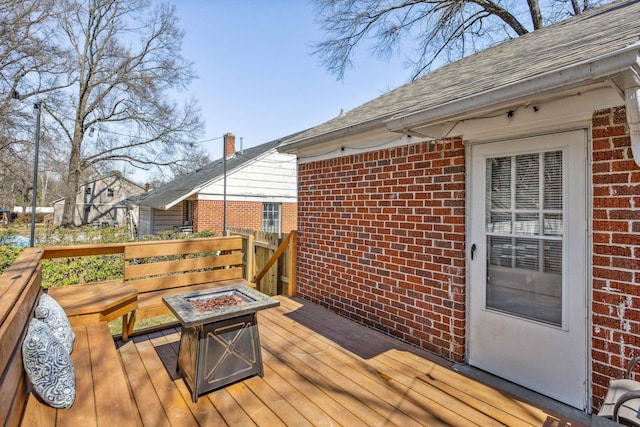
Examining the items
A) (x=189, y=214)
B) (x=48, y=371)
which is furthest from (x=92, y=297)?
(x=189, y=214)

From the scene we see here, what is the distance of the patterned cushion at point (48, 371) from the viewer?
184 centimetres

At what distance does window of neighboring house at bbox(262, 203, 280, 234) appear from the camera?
1458 centimetres

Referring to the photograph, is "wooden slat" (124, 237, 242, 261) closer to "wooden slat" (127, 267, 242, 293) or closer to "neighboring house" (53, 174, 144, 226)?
"wooden slat" (127, 267, 242, 293)

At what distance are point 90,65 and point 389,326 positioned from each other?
71.4 ft

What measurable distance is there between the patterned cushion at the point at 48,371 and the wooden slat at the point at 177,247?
89.4 inches

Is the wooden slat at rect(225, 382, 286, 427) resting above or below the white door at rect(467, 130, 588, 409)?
below

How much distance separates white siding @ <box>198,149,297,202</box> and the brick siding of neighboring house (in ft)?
0.81

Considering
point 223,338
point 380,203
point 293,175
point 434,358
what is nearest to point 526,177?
point 380,203

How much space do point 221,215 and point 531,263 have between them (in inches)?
468

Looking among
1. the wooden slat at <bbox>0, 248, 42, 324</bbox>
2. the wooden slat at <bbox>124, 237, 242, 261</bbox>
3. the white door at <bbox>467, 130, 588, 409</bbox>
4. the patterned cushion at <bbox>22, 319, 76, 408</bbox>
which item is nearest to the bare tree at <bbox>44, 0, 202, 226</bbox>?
the wooden slat at <bbox>124, 237, 242, 261</bbox>

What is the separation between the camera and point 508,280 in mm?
2871

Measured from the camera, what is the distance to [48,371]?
190 cm

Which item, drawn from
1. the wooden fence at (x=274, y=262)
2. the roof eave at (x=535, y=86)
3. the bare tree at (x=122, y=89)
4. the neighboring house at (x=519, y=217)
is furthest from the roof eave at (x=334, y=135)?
the bare tree at (x=122, y=89)

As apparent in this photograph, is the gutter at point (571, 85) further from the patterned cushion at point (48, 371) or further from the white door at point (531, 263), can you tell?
the patterned cushion at point (48, 371)
